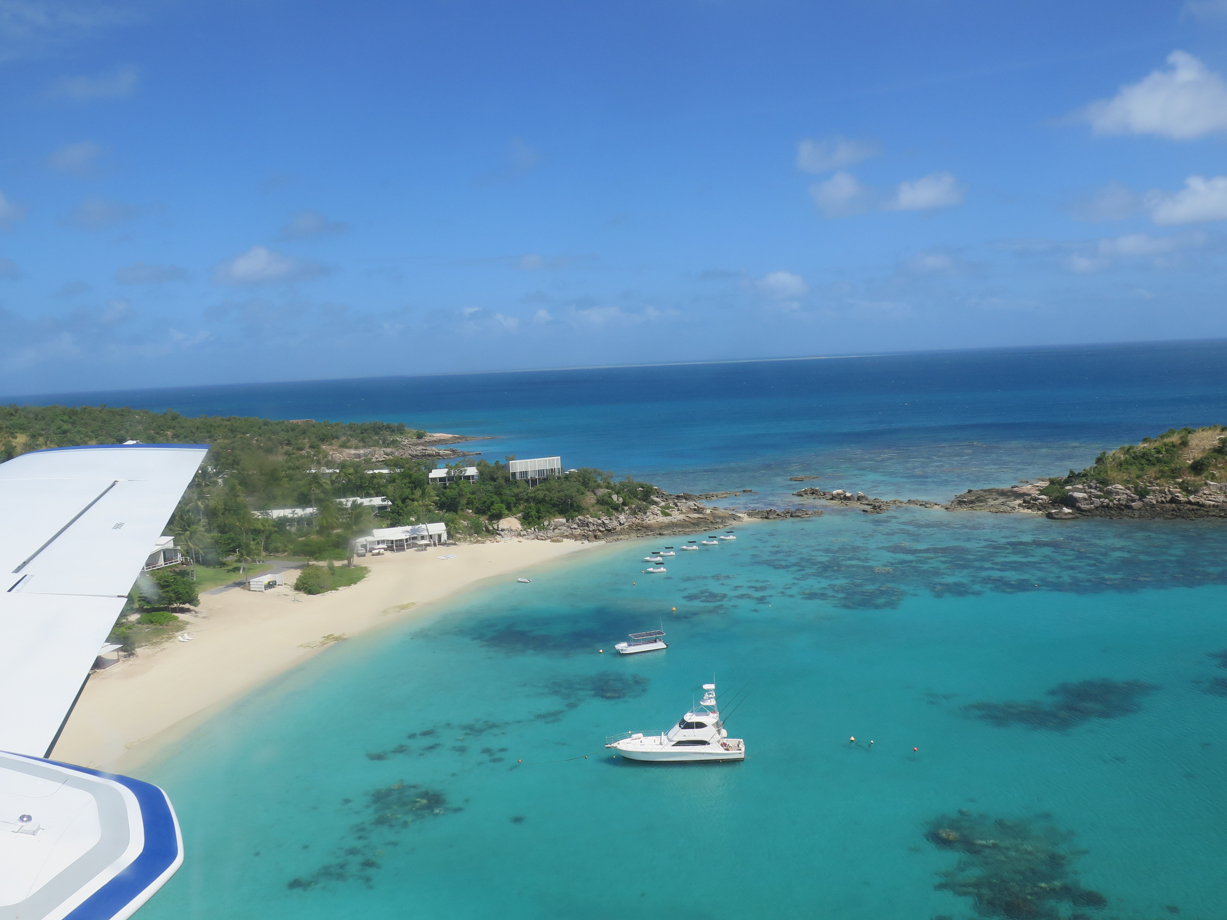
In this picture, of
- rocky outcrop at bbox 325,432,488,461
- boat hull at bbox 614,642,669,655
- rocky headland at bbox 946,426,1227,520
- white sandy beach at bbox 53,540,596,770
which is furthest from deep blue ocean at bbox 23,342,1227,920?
rocky outcrop at bbox 325,432,488,461

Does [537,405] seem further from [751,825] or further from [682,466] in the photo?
[751,825]

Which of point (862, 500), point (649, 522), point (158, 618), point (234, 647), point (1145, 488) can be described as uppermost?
point (1145, 488)

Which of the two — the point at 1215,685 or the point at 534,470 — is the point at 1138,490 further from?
the point at 534,470

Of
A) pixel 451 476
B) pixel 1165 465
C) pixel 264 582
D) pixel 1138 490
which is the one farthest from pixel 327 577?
pixel 1165 465

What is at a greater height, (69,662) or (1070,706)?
(69,662)

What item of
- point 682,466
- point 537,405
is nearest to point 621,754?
point 682,466

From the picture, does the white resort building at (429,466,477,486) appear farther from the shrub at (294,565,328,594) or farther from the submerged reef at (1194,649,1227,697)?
the submerged reef at (1194,649,1227,697)

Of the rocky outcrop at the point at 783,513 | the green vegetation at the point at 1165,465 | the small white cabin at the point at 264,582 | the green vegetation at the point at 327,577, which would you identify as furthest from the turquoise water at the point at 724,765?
the rocky outcrop at the point at 783,513
